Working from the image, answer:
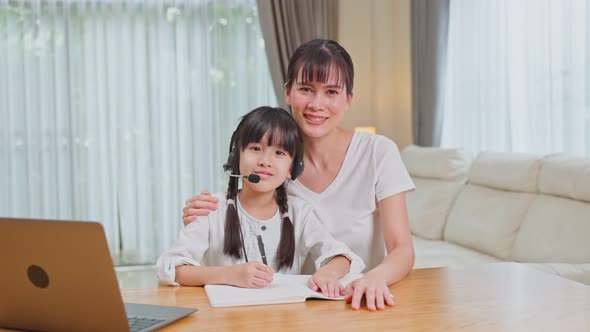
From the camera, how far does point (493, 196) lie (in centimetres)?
379

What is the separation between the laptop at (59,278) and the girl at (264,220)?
0.49 meters

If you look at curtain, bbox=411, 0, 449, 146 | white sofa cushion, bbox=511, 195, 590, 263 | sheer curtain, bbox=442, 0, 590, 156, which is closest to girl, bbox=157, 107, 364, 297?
white sofa cushion, bbox=511, 195, 590, 263

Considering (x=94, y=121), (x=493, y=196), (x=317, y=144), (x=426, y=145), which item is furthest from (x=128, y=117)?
(x=317, y=144)

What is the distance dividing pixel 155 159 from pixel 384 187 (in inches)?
136

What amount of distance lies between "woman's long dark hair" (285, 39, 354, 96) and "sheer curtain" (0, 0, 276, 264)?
3.34 meters

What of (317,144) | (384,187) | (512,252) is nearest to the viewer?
(384,187)

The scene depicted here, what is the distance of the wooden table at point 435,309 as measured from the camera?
1.17 metres

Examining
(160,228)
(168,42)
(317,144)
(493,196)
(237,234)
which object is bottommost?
(160,228)

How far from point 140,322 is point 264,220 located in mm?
611

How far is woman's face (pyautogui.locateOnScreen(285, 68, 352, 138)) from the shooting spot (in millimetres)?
1870

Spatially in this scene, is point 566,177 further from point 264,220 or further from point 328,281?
point 328,281

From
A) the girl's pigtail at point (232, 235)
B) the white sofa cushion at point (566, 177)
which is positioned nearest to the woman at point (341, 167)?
the girl's pigtail at point (232, 235)

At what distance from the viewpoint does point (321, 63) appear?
6.08ft

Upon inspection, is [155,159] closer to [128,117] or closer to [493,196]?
[128,117]
